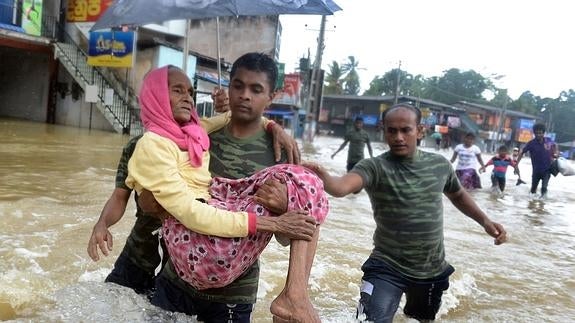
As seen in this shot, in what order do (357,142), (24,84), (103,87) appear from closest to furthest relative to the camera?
(357,142), (103,87), (24,84)

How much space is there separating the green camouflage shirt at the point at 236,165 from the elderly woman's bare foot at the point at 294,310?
1.58ft

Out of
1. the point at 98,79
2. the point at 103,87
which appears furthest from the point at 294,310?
the point at 98,79

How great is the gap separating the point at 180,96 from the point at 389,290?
5.08 feet

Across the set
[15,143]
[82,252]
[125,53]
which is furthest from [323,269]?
[125,53]

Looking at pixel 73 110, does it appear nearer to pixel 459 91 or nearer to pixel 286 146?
pixel 286 146

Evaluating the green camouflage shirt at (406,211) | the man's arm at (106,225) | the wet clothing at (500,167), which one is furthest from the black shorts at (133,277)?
the wet clothing at (500,167)

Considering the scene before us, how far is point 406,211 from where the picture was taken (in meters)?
2.94

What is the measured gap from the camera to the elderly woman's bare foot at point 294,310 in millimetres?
1688

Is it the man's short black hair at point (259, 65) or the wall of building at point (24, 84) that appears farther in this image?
the wall of building at point (24, 84)

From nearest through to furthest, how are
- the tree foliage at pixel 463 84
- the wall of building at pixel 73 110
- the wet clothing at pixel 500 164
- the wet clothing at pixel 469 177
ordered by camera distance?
the wet clothing at pixel 469 177 < the wet clothing at pixel 500 164 < the wall of building at pixel 73 110 < the tree foliage at pixel 463 84

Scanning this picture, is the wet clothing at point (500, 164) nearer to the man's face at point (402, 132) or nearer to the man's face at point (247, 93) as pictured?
the man's face at point (402, 132)

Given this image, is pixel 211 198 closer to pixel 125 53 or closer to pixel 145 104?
pixel 145 104

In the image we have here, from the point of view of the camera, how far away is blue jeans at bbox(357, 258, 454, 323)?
2795 mm

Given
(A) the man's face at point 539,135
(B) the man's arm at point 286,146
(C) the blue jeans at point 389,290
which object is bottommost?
(C) the blue jeans at point 389,290
